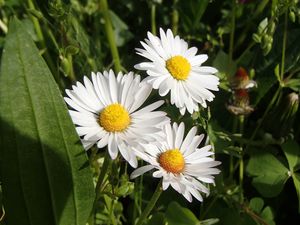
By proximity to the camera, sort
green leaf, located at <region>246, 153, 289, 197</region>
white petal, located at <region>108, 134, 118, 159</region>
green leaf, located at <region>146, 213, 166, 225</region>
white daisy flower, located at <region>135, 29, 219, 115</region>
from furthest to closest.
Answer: green leaf, located at <region>246, 153, 289, 197</region>
green leaf, located at <region>146, 213, 166, 225</region>
white daisy flower, located at <region>135, 29, 219, 115</region>
white petal, located at <region>108, 134, 118, 159</region>

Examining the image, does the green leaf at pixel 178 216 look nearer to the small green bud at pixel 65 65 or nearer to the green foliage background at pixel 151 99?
the green foliage background at pixel 151 99

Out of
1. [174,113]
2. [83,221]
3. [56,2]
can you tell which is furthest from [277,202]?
[56,2]

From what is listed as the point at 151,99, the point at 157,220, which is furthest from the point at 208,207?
the point at 151,99

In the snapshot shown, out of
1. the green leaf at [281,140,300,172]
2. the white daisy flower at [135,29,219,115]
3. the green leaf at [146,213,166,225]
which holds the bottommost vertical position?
the green leaf at [281,140,300,172]

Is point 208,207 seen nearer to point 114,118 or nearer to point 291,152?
point 291,152

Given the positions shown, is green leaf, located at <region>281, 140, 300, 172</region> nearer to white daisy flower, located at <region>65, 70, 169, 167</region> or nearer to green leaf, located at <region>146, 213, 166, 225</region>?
green leaf, located at <region>146, 213, 166, 225</region>

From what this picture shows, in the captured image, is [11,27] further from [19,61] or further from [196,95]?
[196,95]

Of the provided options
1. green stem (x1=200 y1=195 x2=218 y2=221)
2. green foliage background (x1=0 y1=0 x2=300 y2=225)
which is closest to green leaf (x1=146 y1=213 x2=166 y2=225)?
green foliage background (x1=0 y1=0 x2=300 y2=225)
